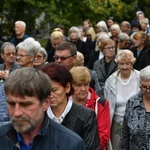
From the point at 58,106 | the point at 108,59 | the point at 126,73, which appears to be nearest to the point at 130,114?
the point at 58,106

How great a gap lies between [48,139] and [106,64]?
656 centimetres

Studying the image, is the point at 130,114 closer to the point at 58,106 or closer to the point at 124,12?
the point at 58,106

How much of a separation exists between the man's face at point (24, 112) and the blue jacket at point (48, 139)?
105mm

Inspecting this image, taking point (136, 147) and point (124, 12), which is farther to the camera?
point (124, 12)

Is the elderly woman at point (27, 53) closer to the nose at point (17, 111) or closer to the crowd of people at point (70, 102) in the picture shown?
the crowd of people at point (70, 102)

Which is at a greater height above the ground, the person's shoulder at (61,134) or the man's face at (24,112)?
the man's face at (24,112)

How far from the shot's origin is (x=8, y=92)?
11.1ft

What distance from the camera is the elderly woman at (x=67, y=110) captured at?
16.0ft

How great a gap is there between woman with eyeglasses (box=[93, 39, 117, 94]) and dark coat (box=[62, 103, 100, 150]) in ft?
14.7

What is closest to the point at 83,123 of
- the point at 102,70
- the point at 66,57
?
the point at 66,57

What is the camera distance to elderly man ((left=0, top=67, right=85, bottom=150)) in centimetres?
336

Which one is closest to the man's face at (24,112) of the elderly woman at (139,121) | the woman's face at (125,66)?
the elderly woman at (139,121)

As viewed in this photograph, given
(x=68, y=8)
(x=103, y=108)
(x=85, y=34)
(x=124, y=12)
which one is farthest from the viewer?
(x=124, y=12)

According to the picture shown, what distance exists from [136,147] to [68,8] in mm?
14928
